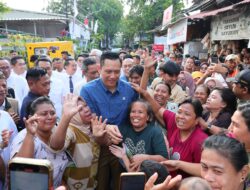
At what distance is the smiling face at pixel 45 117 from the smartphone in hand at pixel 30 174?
1.18m

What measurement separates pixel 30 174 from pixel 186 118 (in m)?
1.76

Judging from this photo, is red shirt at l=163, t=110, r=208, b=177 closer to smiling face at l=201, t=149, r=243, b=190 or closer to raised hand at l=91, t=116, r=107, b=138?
raised hand at l=91, t=116, r=107, b=138

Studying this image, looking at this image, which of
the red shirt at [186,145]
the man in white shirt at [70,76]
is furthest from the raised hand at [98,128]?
the man in white shirt at [70,76]

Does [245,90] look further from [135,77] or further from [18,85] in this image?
[18,85]

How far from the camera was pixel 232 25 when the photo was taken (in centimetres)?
758

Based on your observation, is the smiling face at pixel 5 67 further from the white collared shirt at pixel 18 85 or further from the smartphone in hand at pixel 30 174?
the smartphone in hand at pixel 30 174

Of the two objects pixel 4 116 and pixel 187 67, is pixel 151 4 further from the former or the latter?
pixel 4 116

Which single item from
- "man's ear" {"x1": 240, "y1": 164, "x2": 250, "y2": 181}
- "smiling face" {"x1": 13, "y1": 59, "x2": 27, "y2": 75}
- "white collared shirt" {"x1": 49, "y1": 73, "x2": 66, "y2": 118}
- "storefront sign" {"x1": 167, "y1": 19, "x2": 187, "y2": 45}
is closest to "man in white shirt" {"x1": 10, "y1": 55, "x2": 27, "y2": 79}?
"smiling face" {"x1": 13, "y1": 59, "x2": 27, "y2": 75}

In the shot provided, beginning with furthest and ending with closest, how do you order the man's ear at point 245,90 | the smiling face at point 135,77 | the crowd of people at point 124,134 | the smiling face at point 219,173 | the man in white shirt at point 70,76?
the man in white shirt at point 70,76
the smiling face at point 135,77
the man's ear at point 245,90
the crowd of people at point 124,134
the smiling face at point 219,173

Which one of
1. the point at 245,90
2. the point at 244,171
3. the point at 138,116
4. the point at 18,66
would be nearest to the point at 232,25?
the point at 245,90

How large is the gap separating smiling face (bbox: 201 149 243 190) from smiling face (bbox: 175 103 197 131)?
993 mm

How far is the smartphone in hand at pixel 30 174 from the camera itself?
1.35m

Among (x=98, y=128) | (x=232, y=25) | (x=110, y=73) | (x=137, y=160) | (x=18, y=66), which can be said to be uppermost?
(x=232, y=25)

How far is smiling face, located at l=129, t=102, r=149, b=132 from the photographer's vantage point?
2912 mm
